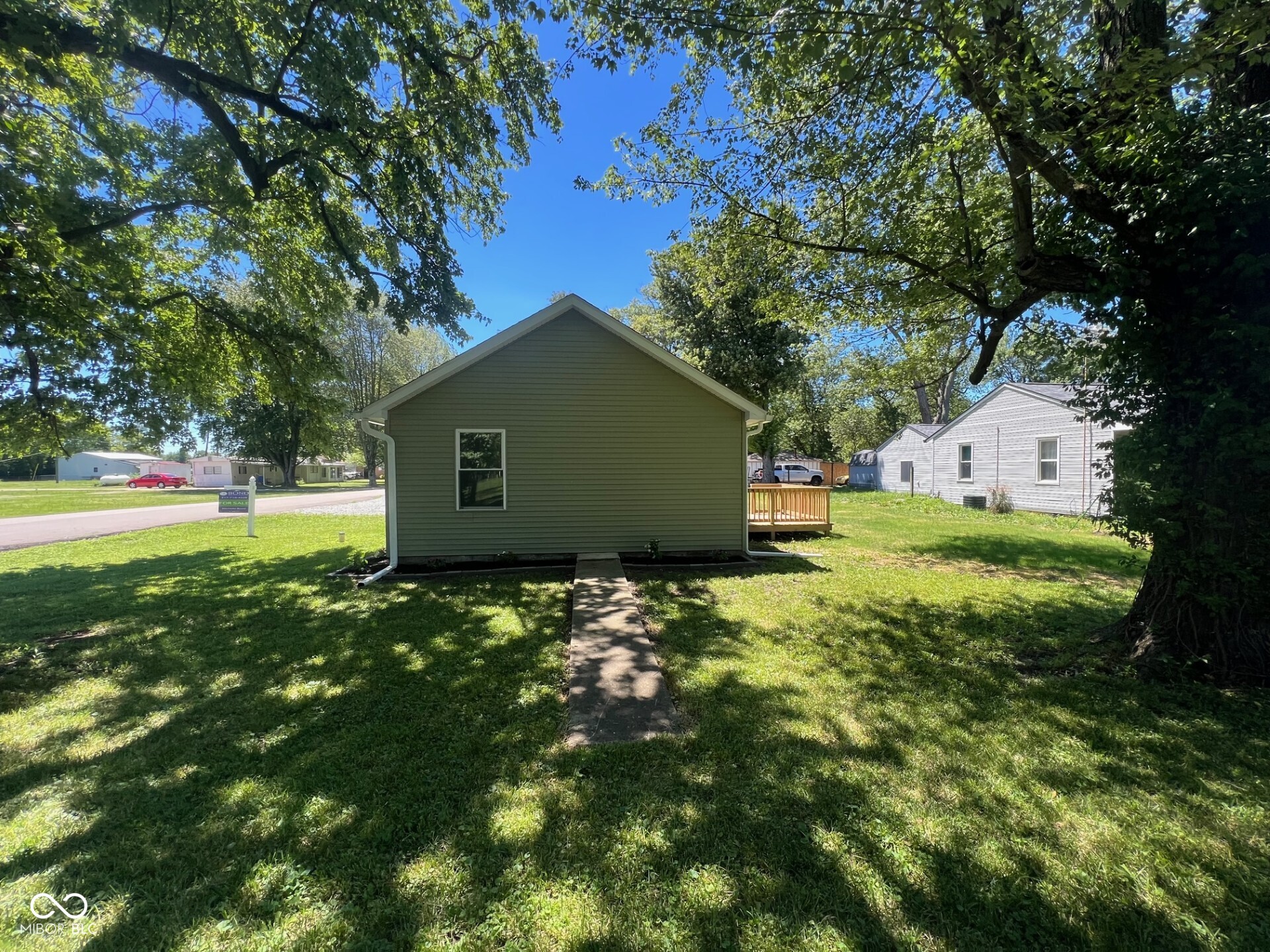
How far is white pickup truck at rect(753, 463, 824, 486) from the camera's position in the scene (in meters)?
33.2

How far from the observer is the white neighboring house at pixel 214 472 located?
1651 inches

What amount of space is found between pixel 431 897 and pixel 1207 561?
5726 mm

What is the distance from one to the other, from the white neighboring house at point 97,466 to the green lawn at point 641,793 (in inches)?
2760

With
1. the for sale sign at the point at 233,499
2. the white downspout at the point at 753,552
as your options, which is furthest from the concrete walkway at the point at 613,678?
the for sale sign at the point at 233,499

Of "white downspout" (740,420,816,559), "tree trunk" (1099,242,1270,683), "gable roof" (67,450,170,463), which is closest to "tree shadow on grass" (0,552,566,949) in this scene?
"white downspout" (740,420,816,559)

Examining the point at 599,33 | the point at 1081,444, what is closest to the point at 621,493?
the point at 599,33

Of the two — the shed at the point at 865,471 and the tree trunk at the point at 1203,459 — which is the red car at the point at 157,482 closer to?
the shed at the point at 865,471

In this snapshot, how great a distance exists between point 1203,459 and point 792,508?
7779 mm

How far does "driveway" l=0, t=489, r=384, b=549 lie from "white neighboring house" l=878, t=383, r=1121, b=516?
25790 mm

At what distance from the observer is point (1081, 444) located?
13594 mm

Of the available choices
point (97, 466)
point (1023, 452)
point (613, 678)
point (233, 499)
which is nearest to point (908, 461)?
point (1023, 452)

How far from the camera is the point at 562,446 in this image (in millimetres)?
8492

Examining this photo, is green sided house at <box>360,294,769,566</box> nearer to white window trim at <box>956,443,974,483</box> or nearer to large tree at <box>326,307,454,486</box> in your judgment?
white window trim at <box>956,443,974,483</box>

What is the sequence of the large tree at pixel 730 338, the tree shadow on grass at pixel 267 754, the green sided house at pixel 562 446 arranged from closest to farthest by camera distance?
the tree shadow on grass at pixel 267 754, the green sided house at pixel 562 446, the large tree at pixel 730 338
